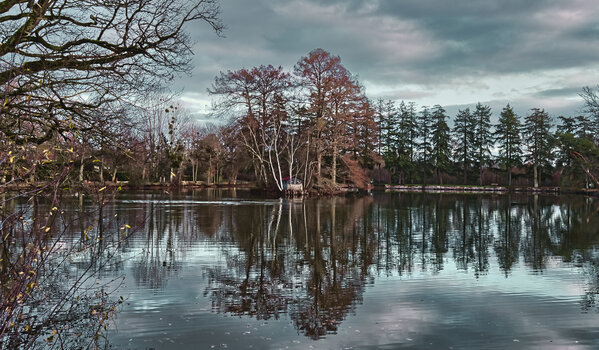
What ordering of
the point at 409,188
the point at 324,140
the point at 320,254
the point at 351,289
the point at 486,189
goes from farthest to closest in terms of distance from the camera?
the point at 409,188 < the point at 486,189 < the point at 324,140 < the point at 320,254 < the point at 351,289

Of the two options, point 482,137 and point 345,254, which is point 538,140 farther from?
point 345,254

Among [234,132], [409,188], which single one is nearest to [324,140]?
[234,132]

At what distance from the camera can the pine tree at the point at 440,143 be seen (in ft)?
234

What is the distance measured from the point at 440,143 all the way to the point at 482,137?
20.3 feet

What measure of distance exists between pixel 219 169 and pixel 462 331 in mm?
60981

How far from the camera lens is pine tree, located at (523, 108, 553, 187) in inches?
2505

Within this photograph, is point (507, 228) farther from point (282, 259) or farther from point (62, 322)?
point (62, 322)

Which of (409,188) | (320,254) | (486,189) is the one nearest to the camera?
(320,254)

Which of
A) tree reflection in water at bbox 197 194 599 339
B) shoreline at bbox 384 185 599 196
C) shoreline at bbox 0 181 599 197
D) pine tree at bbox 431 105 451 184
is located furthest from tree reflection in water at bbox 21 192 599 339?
pine tree at bbox 431 105 451 184

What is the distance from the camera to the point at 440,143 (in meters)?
72.2

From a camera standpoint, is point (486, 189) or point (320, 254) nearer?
point (320, 254)

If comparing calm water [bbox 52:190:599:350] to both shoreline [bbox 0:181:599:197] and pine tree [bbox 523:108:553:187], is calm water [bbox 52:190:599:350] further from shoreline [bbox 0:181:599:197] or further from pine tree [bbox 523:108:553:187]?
pine tree [bbox 523:108:553:187]

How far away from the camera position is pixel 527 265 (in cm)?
1078

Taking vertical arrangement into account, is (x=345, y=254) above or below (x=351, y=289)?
above
